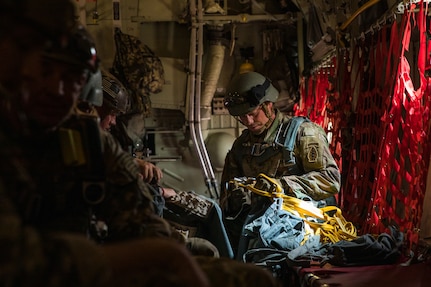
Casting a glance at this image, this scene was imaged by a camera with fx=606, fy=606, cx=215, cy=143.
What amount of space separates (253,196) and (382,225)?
0.97 meters

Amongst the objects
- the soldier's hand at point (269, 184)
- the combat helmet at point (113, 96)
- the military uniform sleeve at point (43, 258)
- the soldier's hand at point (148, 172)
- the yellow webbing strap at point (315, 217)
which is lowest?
the yellow webbing strap at point (315, 217)

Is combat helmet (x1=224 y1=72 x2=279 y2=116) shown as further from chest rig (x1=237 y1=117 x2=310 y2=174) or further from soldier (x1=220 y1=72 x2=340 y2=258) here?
chest rig (x1=237 y1=117 x2=310 y2=174)

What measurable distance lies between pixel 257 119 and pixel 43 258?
383 centimetres

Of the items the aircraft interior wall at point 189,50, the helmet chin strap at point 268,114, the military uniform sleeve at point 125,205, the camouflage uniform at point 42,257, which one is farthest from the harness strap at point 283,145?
the camouflage uniform at point 42,257

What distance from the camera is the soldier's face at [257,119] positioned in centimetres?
499

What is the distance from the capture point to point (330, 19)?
18.5 feet

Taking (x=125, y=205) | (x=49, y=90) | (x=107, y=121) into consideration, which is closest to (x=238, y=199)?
(x=107, y=121)

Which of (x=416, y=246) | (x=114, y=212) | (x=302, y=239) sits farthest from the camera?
(x=302, y=239)

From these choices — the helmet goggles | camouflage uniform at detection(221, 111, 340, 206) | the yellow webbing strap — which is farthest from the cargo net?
the helmet goggles

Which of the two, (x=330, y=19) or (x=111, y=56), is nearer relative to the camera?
(x=330, y=19)

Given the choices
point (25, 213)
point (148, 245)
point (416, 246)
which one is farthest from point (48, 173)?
point (416, 246)

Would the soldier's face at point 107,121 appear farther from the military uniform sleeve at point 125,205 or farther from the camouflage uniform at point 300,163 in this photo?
the military uniform sleeve at point 125,205

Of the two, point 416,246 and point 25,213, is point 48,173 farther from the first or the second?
point 416,246

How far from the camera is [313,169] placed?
468 centimetres
